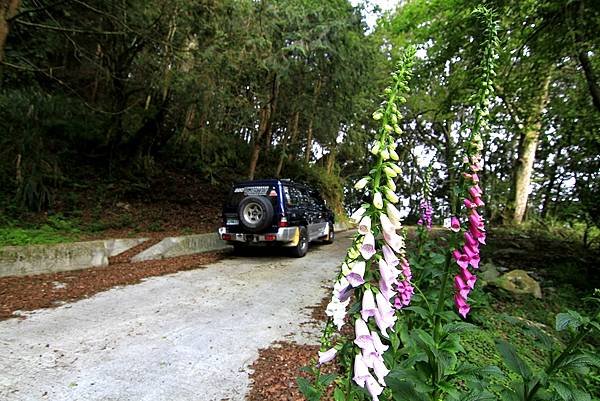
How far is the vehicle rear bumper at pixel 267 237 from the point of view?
8562mm

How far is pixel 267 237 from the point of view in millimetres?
8578

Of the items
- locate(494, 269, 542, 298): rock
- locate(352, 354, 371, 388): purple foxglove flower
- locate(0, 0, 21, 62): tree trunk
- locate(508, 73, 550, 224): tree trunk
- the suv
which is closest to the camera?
locate(352, 354, 371, 388): purple foxglove flower

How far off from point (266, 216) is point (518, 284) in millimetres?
5316

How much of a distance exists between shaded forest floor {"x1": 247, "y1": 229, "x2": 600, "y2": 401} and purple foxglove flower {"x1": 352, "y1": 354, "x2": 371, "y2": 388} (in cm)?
102

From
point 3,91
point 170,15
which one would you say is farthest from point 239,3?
point 3,91

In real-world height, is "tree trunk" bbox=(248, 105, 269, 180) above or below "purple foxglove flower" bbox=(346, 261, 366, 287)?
above

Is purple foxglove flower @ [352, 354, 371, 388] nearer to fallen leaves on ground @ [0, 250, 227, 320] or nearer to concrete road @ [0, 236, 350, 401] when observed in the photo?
concrete road @ [0, 236, 350, 401]

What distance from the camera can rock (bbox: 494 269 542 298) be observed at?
6.40 meters

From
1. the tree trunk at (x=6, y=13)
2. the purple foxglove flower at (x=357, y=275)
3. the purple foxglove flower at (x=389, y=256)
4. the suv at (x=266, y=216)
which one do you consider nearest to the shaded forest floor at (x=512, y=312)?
the purple foxglove flower at (x=389, y=256)

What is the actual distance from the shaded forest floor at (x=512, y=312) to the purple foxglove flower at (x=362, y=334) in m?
1.00

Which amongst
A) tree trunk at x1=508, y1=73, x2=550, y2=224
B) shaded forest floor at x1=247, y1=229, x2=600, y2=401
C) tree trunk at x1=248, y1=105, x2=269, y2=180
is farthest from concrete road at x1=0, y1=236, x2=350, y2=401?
tree trunk at x1=508, y1=73, x2=550, y2=224

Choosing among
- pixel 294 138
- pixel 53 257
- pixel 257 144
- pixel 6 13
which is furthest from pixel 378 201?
pixel 294 138

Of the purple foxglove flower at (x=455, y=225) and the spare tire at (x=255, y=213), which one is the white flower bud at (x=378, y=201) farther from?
the spare tire at (x=255, y=213)

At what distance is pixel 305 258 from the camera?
9.48 metres
